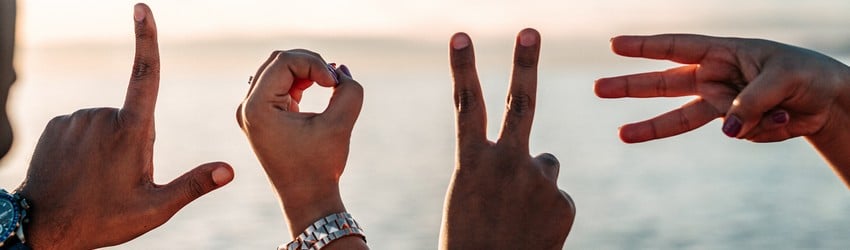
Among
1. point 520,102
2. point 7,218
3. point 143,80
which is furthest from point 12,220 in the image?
point 520,102

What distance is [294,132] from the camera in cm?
333

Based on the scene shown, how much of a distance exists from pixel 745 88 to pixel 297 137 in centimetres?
118

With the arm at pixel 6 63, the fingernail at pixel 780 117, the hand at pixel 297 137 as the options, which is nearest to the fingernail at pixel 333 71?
the hand at pixel 297 137

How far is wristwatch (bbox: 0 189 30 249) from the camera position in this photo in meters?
3.25

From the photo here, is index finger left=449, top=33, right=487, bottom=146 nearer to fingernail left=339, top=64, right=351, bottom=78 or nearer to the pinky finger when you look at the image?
fingernail left=339, top=64, right=351, bottom=78

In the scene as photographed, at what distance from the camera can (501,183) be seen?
3.64 meters

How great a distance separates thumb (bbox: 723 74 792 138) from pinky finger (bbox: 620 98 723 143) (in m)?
0.29

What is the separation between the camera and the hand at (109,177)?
11.1 ft

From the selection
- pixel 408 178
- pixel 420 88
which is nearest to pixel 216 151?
pixel 408 178

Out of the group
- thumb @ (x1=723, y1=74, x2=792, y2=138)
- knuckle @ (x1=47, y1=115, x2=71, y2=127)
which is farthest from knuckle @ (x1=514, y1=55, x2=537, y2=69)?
knuckle @ (x1=47, y1=115, x2=71, y2=127)

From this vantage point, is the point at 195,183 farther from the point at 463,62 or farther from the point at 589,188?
the point at 589,188

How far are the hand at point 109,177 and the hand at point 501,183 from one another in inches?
27.8

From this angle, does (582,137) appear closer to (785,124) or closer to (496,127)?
(496,127)

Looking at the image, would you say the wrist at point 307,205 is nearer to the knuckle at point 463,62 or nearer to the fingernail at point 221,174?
the fingernail at point 221,174
